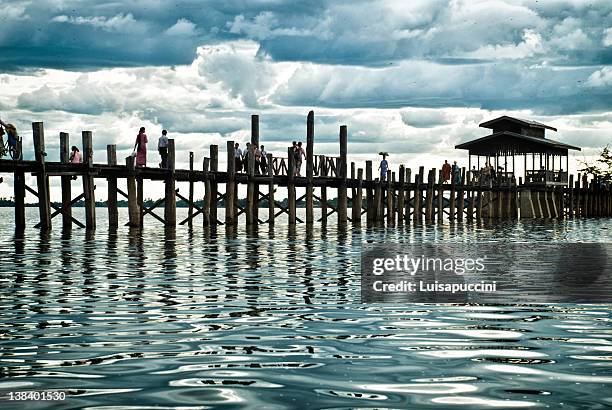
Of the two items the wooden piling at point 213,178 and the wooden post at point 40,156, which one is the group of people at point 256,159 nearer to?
the wooden piling at point 213,178

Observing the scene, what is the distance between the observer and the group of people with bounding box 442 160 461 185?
5388 centimetres

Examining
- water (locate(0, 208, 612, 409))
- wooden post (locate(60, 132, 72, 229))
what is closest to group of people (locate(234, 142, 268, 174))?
wooden post (locate(60, 132, 72, 229))

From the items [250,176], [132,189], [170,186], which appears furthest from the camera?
[250,176]

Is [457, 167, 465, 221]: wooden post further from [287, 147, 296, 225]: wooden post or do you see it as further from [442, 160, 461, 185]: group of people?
[287, 147, 296, 225]: wooden post

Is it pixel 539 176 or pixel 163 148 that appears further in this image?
pixel 539 176

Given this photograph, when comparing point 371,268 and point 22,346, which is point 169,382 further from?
point 371,268

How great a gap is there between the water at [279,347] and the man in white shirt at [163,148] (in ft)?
59.5

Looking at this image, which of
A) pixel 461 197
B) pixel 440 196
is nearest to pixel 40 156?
pixel 440 196

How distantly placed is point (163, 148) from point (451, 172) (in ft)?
76.3

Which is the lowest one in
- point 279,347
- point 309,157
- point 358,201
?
point 358,201

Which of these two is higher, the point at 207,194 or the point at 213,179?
the point at 213,179

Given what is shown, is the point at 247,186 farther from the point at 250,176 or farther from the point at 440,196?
the point at 440,196

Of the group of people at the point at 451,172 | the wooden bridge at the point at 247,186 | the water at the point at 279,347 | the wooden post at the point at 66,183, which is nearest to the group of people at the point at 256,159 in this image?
the wooden bridge at the point at 247,186

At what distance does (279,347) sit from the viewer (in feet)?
30.5
